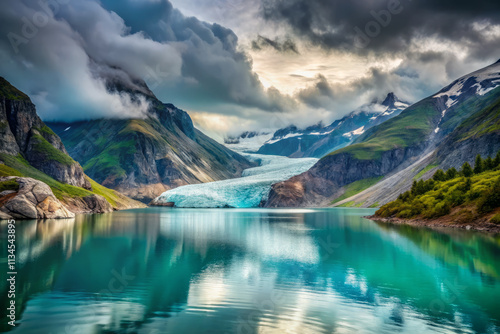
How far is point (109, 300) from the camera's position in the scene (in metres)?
17.8

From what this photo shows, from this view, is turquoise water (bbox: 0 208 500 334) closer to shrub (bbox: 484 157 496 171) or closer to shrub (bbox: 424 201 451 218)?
shrub (bbox: 424 201 451 218)

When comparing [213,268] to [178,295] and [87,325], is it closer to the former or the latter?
[178,295]

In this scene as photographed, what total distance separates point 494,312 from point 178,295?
15.2m

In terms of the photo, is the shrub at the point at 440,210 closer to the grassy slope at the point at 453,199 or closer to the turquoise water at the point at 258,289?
the grassy slope at the point at 453,199

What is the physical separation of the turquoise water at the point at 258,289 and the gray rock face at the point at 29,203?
1729 inches

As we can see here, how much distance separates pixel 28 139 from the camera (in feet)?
443

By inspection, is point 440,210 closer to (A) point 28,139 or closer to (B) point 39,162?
(B) point 39,162

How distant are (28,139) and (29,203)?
71.3m

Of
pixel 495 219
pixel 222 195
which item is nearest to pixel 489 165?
pixel 495 219

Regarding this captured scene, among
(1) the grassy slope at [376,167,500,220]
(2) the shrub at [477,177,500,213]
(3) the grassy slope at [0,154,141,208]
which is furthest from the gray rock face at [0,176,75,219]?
(2) the shrub at [477,177,500,213]

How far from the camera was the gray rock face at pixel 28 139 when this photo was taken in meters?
126

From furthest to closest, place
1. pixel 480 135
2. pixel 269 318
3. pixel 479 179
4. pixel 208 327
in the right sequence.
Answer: pixel 480 135, pixel 479 179, pixel 269 318, pixel 208 327

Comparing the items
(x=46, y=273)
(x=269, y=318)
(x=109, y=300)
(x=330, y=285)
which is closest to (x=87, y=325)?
(x=109, y=300)

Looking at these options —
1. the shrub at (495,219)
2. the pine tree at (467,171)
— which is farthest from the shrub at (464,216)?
the pine tree at (467,171)
